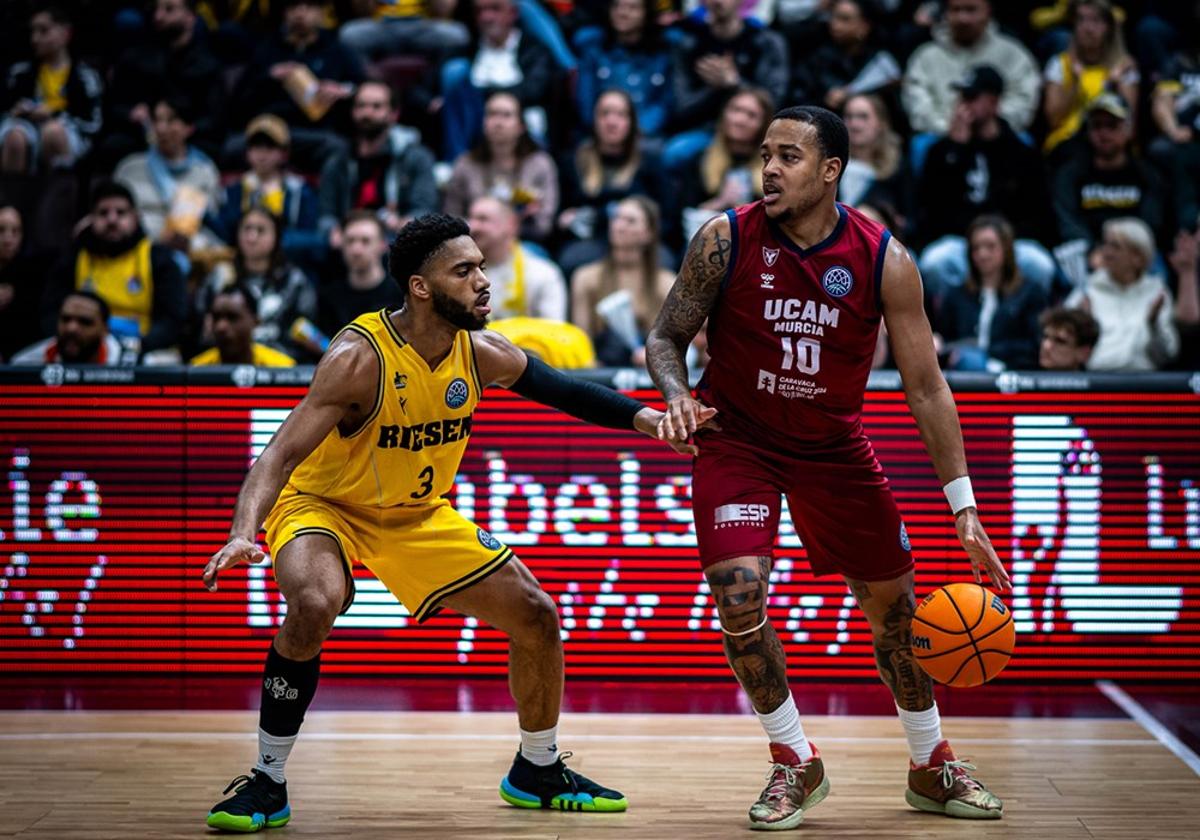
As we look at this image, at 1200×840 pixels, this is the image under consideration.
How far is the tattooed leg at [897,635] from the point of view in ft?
18.5

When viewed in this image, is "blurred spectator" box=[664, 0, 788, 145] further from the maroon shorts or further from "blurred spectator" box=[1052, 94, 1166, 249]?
the maroon shorts

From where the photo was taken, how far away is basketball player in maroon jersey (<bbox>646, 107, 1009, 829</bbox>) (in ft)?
17.8

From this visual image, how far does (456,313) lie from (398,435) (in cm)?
50

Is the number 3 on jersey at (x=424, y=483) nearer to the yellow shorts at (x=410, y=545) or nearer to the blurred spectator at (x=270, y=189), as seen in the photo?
the yellow shorts at (x=410, y=545)

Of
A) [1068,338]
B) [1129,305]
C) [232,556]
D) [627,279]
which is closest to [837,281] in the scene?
[232,556]

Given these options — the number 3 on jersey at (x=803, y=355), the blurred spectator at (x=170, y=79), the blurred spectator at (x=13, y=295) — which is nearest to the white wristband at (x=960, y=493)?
the number 3 on jersey at (x=803, y=355)

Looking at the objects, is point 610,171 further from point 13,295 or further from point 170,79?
point 13,295

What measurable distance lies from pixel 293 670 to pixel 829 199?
255cm

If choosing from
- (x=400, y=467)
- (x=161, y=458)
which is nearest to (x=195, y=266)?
(x=161, y=458)

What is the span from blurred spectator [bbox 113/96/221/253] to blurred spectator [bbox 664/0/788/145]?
11.5 ft

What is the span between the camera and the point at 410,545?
225 inches

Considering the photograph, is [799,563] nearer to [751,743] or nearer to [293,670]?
[751,743]

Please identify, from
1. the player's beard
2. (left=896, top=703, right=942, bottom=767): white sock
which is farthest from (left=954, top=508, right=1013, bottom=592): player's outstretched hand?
the player's beard

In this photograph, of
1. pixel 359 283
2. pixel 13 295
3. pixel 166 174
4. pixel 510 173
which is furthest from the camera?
pixel 166 174
